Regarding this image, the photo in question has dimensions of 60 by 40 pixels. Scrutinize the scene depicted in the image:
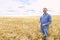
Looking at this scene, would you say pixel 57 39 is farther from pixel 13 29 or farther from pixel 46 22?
pixel 13 29

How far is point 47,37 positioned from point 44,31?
0.34 metres

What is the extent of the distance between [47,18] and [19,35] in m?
1.13

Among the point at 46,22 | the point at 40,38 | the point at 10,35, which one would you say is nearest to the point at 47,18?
the point at 46,22

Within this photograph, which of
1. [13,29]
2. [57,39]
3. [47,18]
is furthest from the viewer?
[13,29]

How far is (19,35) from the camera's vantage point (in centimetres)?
938

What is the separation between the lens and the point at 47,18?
8891 millimetres

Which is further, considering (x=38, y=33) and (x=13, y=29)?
(x=13, y=29)

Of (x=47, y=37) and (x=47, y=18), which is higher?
(x=47, y=18)

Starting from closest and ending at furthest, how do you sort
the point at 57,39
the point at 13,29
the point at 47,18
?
the point at 47,18 < the point at 57,39 < the point at 13,29

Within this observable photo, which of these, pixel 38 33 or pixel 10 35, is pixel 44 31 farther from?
pixel 10 35

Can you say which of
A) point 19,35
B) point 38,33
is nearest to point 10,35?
point 19,35

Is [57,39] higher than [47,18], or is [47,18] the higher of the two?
[47,18]

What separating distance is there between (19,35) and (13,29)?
0.91 meters

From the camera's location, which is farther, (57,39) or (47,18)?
(57,39)
